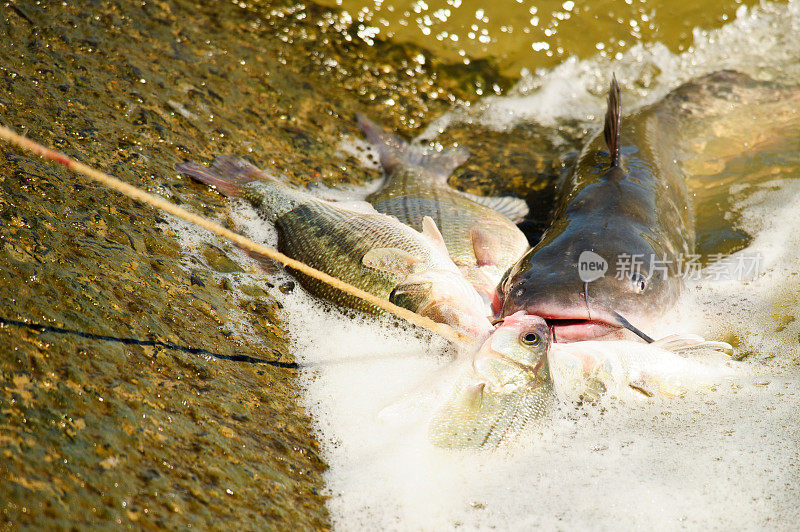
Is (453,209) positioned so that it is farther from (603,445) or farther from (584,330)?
(603,445)

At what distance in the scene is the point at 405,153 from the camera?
205 inches

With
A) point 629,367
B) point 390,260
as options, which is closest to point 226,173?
point 390,260

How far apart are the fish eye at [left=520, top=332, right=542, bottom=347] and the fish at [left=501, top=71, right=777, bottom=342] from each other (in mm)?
400

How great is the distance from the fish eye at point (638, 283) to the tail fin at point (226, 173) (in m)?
2.40

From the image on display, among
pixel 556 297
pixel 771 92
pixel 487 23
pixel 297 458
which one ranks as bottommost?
pixel 297 458

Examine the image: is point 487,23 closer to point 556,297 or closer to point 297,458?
point 556,297

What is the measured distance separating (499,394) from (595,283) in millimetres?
962

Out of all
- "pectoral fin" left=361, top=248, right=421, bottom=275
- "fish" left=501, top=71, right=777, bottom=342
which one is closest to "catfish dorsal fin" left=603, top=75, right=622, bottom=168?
"fish" left=501, top=71, right=777, bottom=342

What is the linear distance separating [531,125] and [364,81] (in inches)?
62.5

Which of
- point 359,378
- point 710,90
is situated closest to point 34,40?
point 359,378

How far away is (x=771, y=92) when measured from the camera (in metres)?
5.89

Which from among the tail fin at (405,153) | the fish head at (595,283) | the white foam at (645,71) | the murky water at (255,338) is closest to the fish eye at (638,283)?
the fish head at (595,283)

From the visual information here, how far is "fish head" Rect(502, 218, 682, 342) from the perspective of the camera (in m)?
3.31

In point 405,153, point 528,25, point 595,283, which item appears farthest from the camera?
point 528,25
